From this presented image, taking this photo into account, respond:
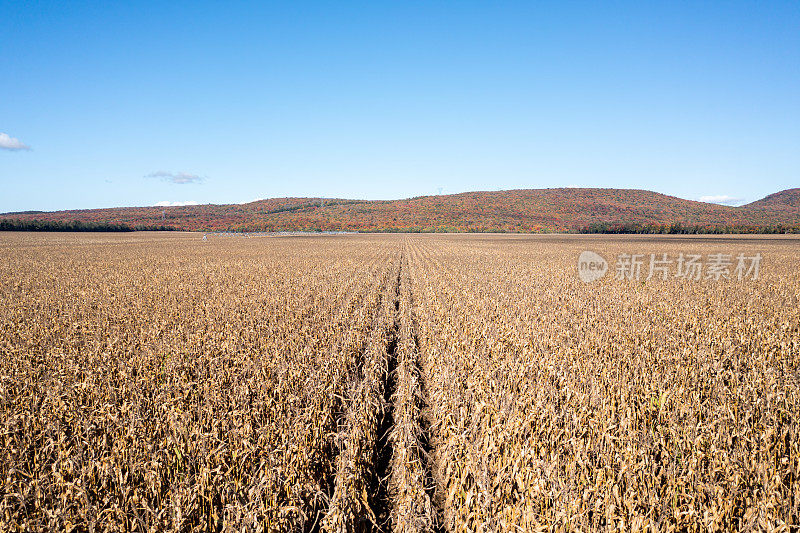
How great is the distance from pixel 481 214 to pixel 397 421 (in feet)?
462

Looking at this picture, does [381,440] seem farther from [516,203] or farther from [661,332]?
[516,203]

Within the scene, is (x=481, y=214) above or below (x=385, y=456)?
above

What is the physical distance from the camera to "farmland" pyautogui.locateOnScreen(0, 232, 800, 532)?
2908 millimetres

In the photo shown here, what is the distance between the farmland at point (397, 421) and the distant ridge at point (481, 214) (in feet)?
336

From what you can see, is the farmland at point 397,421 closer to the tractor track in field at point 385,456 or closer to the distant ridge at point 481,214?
the tractor track in field at point 385,456

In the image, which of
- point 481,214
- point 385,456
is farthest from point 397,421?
point 481,214

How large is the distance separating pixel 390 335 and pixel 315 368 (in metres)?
2.48

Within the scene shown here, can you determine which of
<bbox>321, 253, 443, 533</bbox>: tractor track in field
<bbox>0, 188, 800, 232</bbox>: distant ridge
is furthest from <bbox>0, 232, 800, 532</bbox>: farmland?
<bbox>0, 188, 800, 232</bbox>: distant ridge

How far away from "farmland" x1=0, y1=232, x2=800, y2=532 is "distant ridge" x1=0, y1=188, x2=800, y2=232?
102494 mm

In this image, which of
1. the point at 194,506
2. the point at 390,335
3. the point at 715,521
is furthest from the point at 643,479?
the point at 390,335

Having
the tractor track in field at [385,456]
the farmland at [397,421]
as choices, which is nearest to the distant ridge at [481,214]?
the farmland at [397,421]

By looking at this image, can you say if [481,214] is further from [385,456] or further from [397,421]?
[385,456]

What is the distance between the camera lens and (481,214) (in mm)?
141125

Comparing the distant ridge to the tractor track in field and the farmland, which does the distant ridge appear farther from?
the tractor track in field
